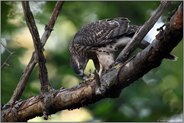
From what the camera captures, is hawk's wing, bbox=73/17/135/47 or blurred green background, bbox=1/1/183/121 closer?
hawk's wing, bbox=73/17/135/47

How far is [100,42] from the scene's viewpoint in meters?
4.89

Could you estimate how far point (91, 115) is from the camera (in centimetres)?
658

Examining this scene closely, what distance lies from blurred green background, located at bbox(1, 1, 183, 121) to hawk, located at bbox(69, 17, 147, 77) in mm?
868

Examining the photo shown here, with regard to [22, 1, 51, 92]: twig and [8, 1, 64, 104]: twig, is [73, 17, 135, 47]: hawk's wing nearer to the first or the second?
[8, 1, 64, 104]: twig

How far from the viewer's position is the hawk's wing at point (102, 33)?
15.9ft

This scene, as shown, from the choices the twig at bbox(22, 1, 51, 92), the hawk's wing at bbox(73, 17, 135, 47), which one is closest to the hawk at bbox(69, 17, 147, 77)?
the hawk's wing at bbox(73, 17, 135, 47)

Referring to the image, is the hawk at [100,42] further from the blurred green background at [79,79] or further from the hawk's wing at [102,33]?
the blurred green background at [79,79]

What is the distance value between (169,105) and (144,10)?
1.55 metres

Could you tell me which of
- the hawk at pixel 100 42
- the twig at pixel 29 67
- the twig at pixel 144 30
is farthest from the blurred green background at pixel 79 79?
the twig at pixel 144 30

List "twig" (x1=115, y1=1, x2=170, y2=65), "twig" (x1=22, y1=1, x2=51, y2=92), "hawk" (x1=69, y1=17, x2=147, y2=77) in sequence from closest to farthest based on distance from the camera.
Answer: "twig" (x1=115, y1=1, x2=170, y2=65) → "twig" (x1=22, y1=1, x2=51, y2=92) → "hawk" (x1=69, y1=17, x2=147, y2=77)

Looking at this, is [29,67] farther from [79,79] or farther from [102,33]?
[79,79]

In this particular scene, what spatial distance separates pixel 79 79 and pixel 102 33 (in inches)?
77.3

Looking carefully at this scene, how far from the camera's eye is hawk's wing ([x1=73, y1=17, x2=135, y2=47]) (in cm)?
484

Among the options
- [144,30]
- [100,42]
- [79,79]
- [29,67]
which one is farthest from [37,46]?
[79,79]
